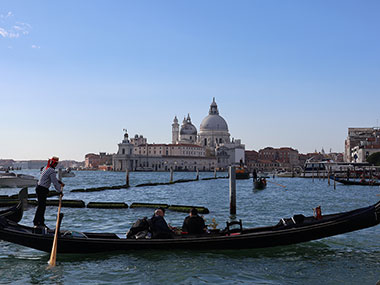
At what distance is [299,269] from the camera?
7668 millimetres

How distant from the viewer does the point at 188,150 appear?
428 ft

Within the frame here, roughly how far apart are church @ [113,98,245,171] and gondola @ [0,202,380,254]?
10515 cm

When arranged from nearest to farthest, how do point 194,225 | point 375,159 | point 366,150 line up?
point 194,225 → point 375,159 → point 366,150

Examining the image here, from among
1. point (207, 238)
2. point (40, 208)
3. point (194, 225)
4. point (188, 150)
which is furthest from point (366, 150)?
point (188, 150)

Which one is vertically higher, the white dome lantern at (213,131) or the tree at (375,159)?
the white dome lantern at (213,131)

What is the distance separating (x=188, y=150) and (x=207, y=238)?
122136mm

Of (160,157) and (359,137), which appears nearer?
(359,137)

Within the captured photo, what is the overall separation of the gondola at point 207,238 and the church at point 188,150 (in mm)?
105147

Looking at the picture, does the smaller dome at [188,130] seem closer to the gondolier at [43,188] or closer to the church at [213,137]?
the church at [213,137]

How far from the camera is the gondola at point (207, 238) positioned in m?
8.01

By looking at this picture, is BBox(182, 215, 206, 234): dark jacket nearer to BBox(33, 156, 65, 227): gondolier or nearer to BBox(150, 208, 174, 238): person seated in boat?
BBox(150, 208, 174, 238): person seated in boat

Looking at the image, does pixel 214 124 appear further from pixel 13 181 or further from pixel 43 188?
pixel 43 188

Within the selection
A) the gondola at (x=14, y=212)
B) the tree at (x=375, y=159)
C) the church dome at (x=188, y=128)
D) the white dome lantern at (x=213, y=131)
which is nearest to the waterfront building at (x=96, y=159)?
the church dome at (x=188, y=128)

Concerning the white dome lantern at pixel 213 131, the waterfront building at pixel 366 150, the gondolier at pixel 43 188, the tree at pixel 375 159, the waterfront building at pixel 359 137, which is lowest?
the gondolier at pixel 43 188
